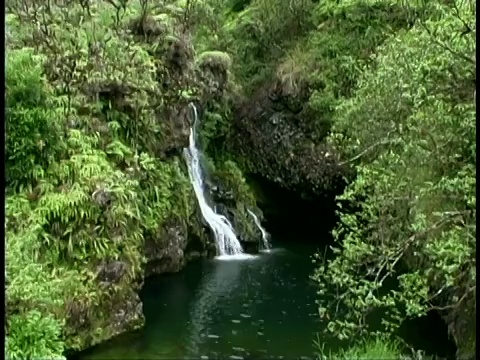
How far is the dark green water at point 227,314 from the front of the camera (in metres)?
9.62

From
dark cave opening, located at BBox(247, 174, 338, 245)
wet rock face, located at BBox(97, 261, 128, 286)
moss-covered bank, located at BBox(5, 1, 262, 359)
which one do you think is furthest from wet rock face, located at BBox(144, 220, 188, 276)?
dark cave opening, located at BBox(247, 174, 338, 245)

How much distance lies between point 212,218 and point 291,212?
4.30 meters

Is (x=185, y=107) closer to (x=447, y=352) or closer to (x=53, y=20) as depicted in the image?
(x=53, y=20)

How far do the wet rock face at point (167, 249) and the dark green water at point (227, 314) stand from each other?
0.24 metres

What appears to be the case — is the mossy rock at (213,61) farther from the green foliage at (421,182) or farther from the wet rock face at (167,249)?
the green foliage at (421,182)

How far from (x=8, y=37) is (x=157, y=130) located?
3253mm

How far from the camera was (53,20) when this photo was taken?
1362 centimetres

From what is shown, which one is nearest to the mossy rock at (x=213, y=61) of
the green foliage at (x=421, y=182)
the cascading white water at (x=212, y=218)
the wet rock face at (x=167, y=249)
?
the cascading white water at (x=212, y=218)

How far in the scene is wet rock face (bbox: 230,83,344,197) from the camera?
18.8 metres

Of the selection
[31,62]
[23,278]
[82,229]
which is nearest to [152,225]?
[82,229]

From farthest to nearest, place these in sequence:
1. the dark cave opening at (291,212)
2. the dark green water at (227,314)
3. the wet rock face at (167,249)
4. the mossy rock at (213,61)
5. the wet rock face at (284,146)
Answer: the dark cave opening at (291,212), the wet rock face at (284,146), the mossy rock at (213,61), the wet rock face at (167,249), the dark green water at (227,314)

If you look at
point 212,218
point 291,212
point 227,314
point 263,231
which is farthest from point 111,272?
point 291,212

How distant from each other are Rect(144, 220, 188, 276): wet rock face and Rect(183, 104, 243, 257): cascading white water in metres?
1.95

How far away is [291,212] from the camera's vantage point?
20891mm
